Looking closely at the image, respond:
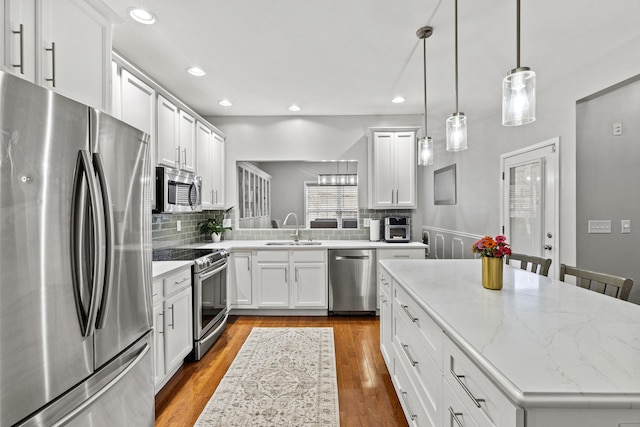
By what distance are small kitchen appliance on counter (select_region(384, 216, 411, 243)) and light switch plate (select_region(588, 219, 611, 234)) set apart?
6.13ft

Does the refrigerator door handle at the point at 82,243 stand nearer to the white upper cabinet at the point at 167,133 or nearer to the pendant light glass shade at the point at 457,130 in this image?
the white upper cabinet at the point at 167,133

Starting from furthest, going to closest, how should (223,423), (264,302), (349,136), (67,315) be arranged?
1. (349,136)
2. (264,302)
3. (223,423)
4. (67,315)

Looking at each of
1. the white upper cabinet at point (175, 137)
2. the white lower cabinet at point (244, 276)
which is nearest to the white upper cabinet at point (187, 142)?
the white upper cabinet at point (175, 137)

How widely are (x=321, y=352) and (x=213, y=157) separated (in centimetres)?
269

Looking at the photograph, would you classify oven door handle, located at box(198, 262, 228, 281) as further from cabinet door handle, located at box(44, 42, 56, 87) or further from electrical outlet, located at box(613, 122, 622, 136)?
electrical outlet, located at box(613, 122, 622, 136)

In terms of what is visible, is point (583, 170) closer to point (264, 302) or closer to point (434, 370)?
point (434, 370)

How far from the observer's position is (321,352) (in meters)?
2.98

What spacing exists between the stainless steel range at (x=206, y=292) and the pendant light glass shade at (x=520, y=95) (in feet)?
8.50

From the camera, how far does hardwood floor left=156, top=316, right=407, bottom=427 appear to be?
2092 millimetres

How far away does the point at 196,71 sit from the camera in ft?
10.1

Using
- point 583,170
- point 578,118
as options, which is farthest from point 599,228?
point 578,118

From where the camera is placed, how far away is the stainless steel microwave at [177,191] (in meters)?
2.72

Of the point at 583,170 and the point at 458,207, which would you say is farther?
the point at 458,207

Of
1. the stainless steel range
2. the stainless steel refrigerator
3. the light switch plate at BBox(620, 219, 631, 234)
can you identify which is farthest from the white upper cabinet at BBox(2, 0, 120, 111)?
the light switch plate at BBox(620, 219, 631, 234)
